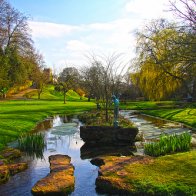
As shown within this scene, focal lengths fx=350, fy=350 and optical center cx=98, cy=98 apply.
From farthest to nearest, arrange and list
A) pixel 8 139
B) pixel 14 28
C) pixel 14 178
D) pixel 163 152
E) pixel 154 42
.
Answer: pixel 14 28
pixel 154 42
pixel 8 139
pixel 163 152
pixel 14 178

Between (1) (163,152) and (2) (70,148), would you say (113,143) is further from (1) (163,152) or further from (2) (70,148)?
(1) (163,152)

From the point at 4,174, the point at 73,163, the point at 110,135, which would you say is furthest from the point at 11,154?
the point at 110,135

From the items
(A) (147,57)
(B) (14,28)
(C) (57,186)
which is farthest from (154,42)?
(C) (57,186)

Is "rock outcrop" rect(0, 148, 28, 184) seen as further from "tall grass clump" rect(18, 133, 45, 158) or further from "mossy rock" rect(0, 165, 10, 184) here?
"tall grass clump" rect(18, 133, 45, 158)

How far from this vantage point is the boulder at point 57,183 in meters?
10.5

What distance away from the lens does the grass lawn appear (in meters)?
10.3

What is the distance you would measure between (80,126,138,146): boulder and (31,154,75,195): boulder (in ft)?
21.0

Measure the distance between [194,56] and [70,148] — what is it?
363 inches

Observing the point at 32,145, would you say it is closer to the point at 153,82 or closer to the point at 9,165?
the point at 9,165

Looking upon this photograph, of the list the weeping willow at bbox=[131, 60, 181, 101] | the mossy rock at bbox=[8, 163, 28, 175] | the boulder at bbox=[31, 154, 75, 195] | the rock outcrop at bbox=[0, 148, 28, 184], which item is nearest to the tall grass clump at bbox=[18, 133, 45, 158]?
the rock outcrop at bbox=[0, 148, 28, 184]

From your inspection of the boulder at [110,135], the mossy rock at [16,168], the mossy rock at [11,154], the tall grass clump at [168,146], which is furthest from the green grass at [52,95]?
the mossy rock at [16,168]

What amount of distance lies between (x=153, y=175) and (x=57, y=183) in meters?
3.13

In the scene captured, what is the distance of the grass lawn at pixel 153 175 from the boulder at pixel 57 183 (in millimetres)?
1130

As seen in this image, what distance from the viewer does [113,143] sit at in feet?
64.5
